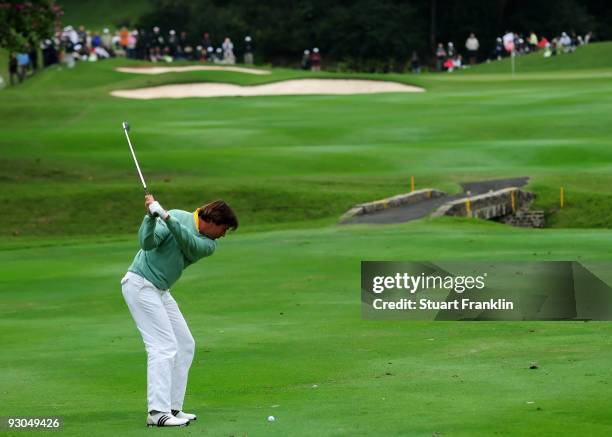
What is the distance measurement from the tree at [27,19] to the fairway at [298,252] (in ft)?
14.5

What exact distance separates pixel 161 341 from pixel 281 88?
70845 mm

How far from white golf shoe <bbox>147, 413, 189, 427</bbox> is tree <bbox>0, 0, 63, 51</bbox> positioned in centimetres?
3220

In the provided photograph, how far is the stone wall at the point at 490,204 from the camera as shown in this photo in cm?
3634

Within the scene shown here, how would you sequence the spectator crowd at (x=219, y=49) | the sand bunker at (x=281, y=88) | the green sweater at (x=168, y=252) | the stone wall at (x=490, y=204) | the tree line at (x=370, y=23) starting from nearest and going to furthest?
1. the green sweater at (x=168, y=252)
2. the stone wall at (x=490, y=204)
3. the sand bunker at (x=281, y=88)
4. the spectator crowd at (x=219, y=49)
5. the tree line at (x=370, y=23)

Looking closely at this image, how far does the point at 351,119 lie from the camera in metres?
62.0

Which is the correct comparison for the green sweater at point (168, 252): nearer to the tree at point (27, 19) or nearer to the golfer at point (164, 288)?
the golfer at point (164, 288)

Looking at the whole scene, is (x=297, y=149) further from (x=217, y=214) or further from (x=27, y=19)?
(x=217, y=214)

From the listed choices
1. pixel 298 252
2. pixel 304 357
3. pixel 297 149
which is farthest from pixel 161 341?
pixel 297 149

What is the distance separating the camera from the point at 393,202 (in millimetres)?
38312

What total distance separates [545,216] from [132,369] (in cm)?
2480

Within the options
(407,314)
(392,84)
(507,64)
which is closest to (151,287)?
(407,314)

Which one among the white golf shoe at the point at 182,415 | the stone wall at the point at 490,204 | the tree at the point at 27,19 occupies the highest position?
the tree at the point at 27,19

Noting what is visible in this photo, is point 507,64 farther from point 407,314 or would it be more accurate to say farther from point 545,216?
point 407,314

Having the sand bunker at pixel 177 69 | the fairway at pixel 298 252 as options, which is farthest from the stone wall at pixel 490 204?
the sand bunker at pixel 177 69
